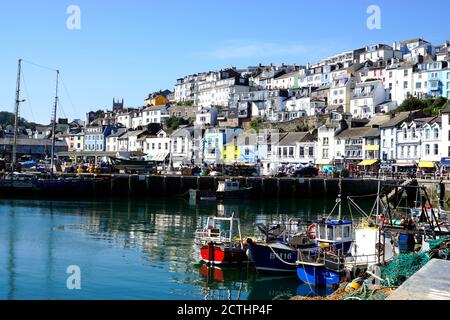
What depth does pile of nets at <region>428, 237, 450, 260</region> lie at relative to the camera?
64.7ft

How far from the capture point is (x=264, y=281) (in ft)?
79.5

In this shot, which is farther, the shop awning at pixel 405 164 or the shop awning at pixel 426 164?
the shop awning at pixel 405 164

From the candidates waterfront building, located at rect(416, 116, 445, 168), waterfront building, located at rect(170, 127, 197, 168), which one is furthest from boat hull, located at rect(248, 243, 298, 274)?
waterfront building, located at rect(170, 127, 197, 168)

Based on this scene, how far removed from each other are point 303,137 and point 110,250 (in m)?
66.6

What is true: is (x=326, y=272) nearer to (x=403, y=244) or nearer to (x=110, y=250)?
(x=403, y=244)

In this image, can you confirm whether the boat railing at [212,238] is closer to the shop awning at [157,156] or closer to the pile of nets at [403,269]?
the pile of nets at [403,269]

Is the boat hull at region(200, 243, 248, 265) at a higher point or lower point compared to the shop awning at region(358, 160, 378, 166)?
lower

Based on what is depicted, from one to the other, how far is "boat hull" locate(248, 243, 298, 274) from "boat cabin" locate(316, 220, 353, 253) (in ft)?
4.68

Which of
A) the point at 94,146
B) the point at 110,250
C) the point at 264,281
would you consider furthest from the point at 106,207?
the point at 94,146


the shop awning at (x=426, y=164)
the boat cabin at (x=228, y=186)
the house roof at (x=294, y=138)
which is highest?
the house roof at (x=294, y=138)

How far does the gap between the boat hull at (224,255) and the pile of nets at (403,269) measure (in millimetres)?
8758

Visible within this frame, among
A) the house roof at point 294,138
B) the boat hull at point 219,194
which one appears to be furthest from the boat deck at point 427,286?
the house roof at point 294,138

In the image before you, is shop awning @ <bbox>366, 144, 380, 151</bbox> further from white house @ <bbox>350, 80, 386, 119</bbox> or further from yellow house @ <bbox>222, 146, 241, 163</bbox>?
yellow house @ <bbox>222, 146, 241, 163</bbox>

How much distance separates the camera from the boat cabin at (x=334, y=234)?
2522cm
